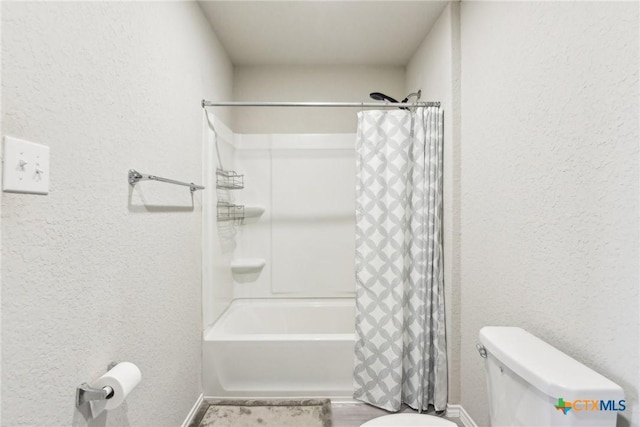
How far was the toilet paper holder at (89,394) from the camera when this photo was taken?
912mm

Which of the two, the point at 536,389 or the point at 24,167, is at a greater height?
the point at 24,167

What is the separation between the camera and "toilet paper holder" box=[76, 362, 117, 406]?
912 mm

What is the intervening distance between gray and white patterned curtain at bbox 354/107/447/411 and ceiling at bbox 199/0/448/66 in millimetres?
659

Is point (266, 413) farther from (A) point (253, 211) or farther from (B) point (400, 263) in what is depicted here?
(A) point (253, 211)

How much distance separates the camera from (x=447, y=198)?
188 centimetres

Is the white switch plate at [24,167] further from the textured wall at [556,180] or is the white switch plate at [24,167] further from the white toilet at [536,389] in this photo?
the textured wall at [556,180]

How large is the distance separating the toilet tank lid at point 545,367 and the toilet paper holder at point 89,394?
1.22 meters

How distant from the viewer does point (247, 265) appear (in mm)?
2615

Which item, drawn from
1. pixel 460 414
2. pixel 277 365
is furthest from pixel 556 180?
pixel 277 365

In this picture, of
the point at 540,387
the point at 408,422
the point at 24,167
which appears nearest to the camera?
the point at 24,167

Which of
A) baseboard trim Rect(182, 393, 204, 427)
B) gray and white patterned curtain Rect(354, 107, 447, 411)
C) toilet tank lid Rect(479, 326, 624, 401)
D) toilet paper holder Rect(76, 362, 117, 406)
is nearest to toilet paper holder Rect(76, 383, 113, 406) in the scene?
toilet paper holder Rect(76, 362, 117, 406)

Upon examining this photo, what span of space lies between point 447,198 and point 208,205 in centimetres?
149

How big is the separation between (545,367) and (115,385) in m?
1.26

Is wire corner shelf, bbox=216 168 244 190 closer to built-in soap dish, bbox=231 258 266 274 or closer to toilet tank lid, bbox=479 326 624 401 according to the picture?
built-in soap dish, bbox=231 258 266 274
